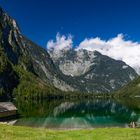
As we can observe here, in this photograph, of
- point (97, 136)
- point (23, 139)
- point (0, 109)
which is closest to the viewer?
point (23, 139)

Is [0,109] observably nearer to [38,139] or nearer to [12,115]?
[12,115]

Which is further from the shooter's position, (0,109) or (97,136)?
(0,109)

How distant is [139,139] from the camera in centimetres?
3425

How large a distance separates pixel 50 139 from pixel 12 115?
9479 cm

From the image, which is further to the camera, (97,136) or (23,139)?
(97,136)

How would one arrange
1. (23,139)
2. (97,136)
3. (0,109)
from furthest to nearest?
(0,109) → (97,136) → (23,139)

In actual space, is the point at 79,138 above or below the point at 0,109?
below

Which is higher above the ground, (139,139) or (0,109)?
(0,109)

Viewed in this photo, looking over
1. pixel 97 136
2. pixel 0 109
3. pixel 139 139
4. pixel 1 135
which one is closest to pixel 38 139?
pixel 1 135

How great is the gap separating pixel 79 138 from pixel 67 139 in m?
1.41

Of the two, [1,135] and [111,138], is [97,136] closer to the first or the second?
[111,138]

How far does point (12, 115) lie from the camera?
126875 mm

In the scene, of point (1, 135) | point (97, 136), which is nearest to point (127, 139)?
point (97, 136)

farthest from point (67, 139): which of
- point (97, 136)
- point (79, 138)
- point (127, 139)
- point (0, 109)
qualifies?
point (0, 109)
